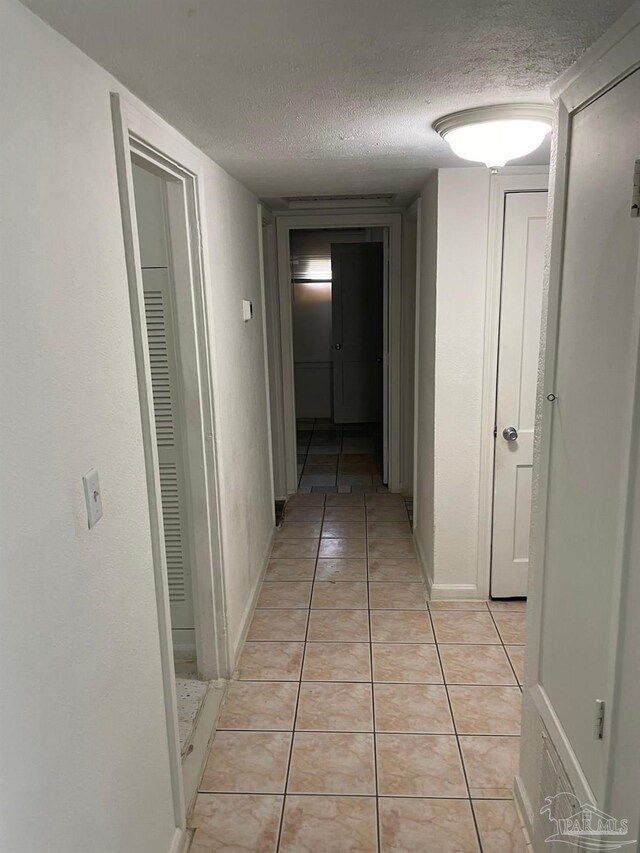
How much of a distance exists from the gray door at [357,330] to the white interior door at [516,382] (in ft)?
11.6

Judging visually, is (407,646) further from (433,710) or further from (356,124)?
(356,124)

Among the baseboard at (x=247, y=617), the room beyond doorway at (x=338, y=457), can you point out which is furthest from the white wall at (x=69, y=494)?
the room beyond doorway at (x=338, y=457)

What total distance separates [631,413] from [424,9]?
84 cm

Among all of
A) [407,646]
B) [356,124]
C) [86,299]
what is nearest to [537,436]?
[356,124]

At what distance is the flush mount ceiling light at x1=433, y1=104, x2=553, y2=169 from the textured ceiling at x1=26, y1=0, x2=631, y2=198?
0.22 feet

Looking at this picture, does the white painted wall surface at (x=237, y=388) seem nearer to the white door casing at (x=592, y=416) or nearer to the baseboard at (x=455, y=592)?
the baseboard at (x=455, y=592)

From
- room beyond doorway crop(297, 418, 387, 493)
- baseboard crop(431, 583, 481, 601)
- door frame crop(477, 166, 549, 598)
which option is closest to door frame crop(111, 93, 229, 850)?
baseboard crop(431, 583, 481, 601)

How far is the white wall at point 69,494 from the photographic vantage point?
3.46 ft

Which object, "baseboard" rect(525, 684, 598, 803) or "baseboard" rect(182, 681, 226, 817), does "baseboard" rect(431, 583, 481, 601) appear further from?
"baseboard" rect(525, 684, 598, 803)

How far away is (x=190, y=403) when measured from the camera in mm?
2543

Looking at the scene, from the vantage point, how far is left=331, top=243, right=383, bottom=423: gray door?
6656 millimetres

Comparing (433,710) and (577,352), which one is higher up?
(577,352)

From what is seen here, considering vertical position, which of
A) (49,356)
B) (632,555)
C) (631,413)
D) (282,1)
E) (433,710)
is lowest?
(433,710)

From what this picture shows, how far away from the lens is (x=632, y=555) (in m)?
1.25
